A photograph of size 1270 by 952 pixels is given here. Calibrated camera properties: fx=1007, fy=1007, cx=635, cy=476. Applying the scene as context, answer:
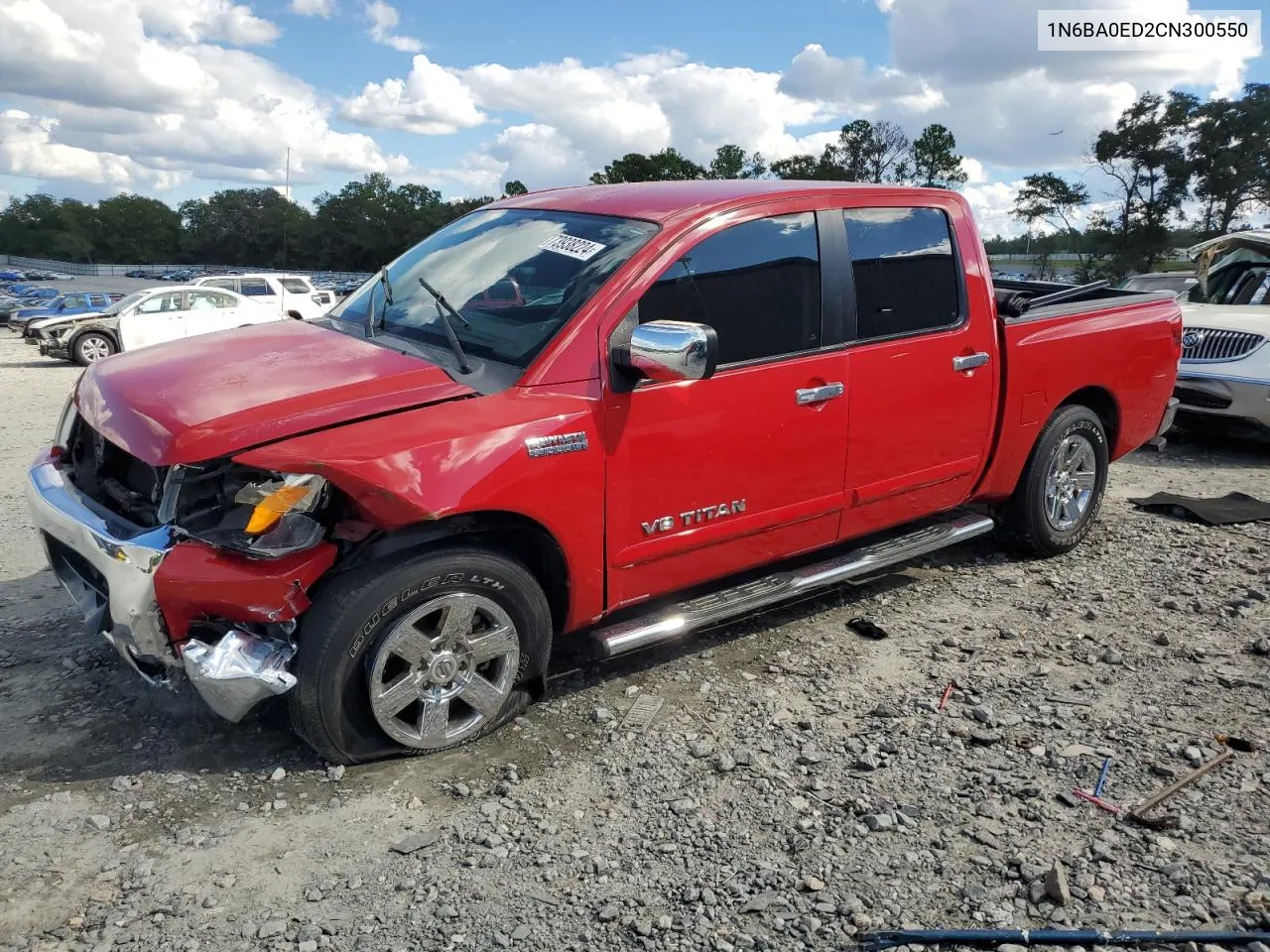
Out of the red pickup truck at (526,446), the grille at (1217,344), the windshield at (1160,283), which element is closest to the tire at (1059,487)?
the red pickup truck at (526,446)

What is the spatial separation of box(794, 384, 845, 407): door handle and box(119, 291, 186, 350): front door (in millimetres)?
17186

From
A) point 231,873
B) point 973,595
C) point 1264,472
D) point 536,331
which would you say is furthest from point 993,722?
point 1264,472

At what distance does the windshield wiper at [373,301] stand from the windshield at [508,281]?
13mm

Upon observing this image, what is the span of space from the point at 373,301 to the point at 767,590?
6.86 feet

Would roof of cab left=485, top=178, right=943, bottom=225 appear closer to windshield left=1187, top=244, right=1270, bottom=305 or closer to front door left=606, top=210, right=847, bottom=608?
front door left=606, top=210, right=847, bottom=608

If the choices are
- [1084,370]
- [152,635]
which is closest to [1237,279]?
[1084,370]

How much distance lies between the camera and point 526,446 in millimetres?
3369

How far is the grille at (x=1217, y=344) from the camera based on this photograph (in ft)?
27.6

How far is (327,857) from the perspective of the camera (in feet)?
9.77

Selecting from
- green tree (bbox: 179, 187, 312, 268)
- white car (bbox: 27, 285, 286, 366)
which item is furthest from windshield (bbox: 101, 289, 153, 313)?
green tree (bbox: 179, 187, 312, 268)

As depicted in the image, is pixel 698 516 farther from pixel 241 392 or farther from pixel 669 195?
pixel 241 392

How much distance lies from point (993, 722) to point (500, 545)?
6.50 feet

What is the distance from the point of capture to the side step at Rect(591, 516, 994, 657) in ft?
12.4

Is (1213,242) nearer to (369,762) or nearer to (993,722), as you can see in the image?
(993,722)
